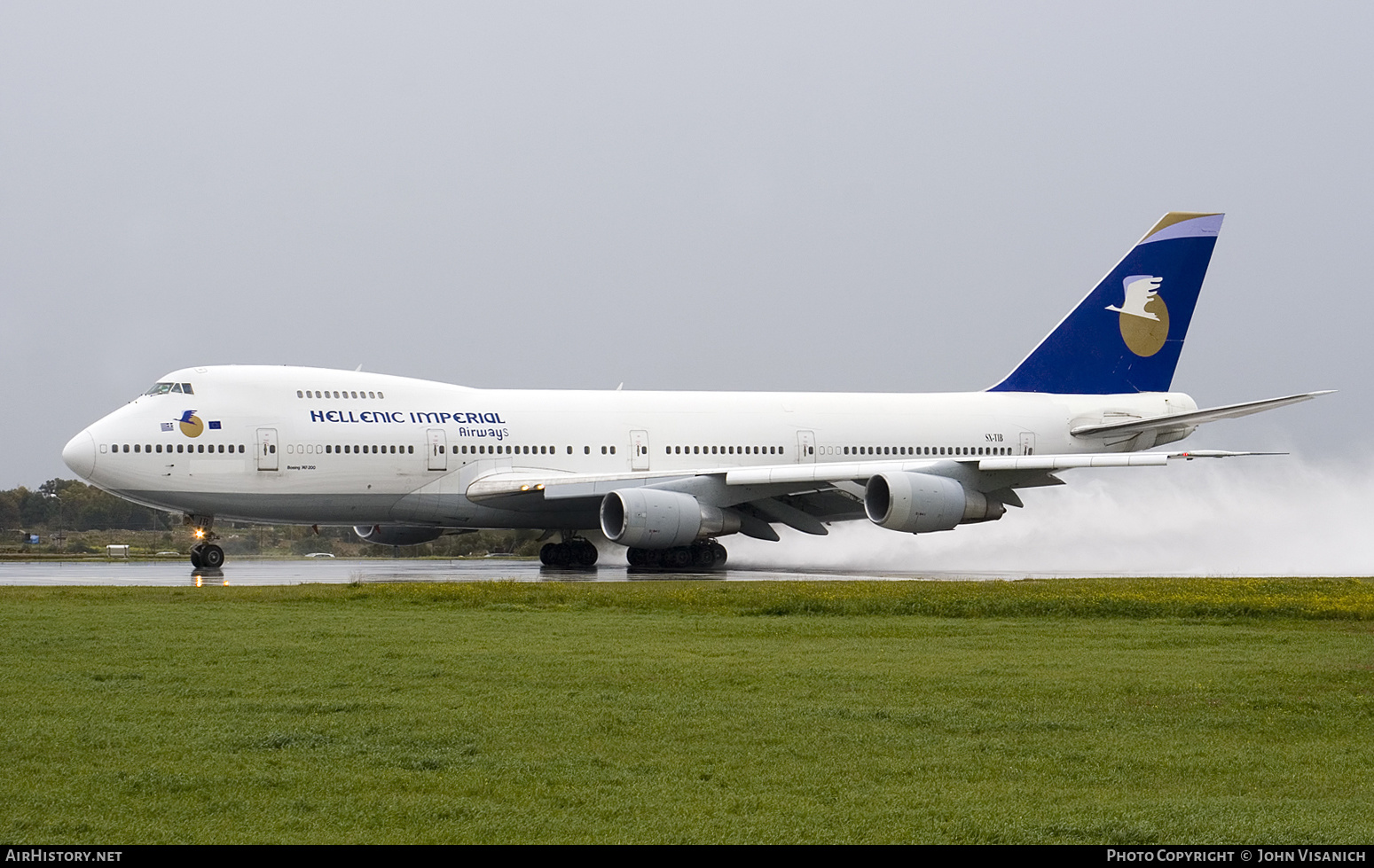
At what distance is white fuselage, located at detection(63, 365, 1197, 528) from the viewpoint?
2670cm

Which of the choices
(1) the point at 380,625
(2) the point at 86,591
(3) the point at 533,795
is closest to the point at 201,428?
(2) the point at 86,591

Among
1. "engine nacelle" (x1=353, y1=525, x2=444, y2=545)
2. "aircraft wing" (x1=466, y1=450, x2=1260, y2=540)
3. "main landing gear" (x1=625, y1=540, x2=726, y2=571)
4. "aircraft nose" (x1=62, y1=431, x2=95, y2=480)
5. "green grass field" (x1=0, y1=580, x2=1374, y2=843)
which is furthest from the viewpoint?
"engine nacelle" (x1=353, y1=525, x2=444, y2=545)

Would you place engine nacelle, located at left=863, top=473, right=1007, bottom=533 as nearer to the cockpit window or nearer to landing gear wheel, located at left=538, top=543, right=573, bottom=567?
landing gear wheel, located at left=538, top=543, right=573, bottom=567

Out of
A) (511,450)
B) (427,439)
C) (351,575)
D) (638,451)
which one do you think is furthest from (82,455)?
(638,451)

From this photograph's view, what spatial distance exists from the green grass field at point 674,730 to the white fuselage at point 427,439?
11932mm

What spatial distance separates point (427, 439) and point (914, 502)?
31.7ft

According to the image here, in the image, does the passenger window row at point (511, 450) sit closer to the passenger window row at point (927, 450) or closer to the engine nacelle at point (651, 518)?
the engine nacelle at point (651, 518)

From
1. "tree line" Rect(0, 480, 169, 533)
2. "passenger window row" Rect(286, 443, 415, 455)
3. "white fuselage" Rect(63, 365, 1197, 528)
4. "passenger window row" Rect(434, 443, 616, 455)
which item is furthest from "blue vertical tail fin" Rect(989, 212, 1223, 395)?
"tree line" Rect(0, 480, 169, 533)

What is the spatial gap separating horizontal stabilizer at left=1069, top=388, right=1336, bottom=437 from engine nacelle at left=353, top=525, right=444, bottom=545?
613 inches

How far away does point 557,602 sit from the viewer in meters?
17.4

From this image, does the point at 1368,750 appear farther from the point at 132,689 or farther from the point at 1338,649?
the point at 132,689

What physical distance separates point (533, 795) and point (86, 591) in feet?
45.6

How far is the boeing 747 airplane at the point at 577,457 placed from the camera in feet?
88.0

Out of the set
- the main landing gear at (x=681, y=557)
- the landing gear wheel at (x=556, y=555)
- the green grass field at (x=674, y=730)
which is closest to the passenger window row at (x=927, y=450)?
the main landing gear at (x=681, y=557)
